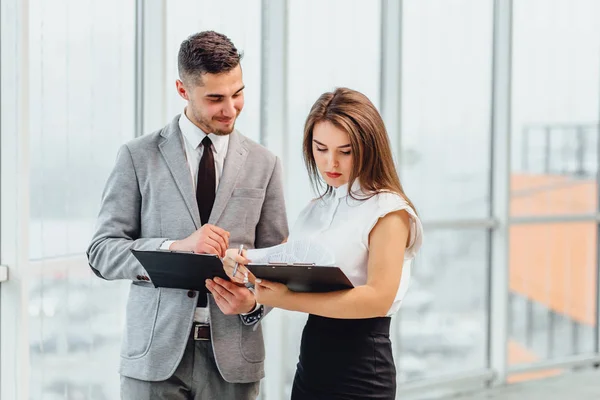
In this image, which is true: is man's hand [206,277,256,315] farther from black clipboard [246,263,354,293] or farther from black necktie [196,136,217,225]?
black necktie [196,136,217,225]

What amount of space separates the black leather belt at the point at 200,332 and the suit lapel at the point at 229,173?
11.5 inches

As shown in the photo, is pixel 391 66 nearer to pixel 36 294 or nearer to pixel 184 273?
pixel 36 294

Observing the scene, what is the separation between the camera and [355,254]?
203 cm

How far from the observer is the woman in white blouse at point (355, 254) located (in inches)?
77.8

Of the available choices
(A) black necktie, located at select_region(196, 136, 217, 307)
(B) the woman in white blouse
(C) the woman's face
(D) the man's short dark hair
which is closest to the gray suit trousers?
(A) black necktie, located at select_region(196, 136, 217, 307)

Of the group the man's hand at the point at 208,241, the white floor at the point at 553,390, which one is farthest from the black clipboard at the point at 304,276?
the white floor at the point at 553,390

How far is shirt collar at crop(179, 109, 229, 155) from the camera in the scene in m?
2.27

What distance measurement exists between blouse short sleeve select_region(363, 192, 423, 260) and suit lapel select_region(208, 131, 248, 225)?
1.42ft

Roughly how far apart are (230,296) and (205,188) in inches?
13.2

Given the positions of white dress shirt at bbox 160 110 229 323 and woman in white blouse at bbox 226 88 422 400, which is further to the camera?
white dress shirt at bbox 160 110 229 323

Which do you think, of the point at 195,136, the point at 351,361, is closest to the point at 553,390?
the point at 351,361

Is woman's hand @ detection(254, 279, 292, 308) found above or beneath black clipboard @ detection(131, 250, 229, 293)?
beneath

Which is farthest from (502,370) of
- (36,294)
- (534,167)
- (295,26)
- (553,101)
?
(36,294)

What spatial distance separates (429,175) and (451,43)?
803 mm
